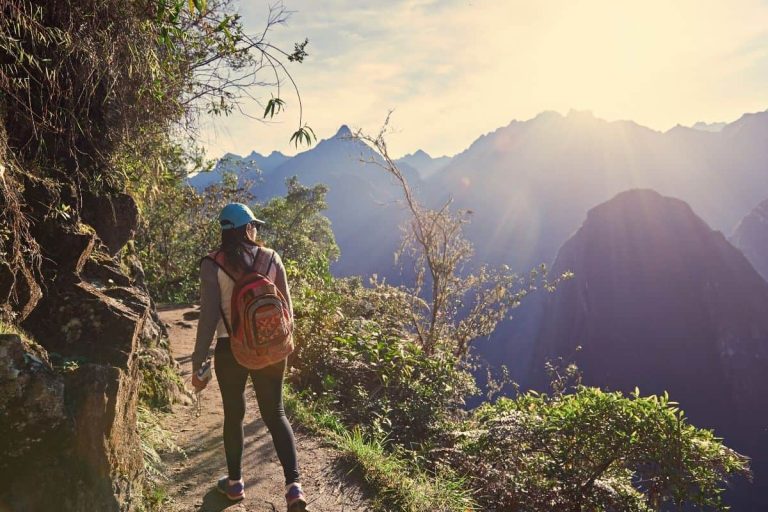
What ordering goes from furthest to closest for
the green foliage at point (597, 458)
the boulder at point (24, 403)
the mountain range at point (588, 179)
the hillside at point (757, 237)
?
1. the mountain range at point (588, 179)
2. the hillside at point (757, 237)
3. the green foliage at point (597, 458)
4. the boulder at point (24, 403)

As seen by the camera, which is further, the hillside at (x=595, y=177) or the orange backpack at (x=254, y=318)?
the hillside at (x=595, y=177)

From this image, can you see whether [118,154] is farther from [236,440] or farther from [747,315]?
[747,315]

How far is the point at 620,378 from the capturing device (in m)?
64.2

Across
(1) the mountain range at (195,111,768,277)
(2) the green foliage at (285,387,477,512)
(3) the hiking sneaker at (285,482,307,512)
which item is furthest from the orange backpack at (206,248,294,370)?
(1) the mountain range at (195,111,768,277)

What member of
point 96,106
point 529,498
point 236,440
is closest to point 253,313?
point 236,440

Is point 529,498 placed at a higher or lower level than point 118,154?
lower

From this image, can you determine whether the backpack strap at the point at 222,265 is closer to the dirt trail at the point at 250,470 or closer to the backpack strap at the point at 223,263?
the backpack strap at the point at 223,263

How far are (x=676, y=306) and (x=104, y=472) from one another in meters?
79.3

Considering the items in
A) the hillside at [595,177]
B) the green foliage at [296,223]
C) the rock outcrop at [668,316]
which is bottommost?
the rock outcrop at [668,316]

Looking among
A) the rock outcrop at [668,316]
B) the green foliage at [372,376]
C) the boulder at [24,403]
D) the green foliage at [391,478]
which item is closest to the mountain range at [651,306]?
the rock outcrop at [668,316]

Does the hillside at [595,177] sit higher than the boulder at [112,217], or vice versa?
the hillside at [595,177]

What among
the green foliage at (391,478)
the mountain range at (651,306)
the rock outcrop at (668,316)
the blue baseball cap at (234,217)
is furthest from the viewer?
the rock outcrop at (668,316)

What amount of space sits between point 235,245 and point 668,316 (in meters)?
77.6

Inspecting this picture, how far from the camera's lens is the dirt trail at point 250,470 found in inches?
131
